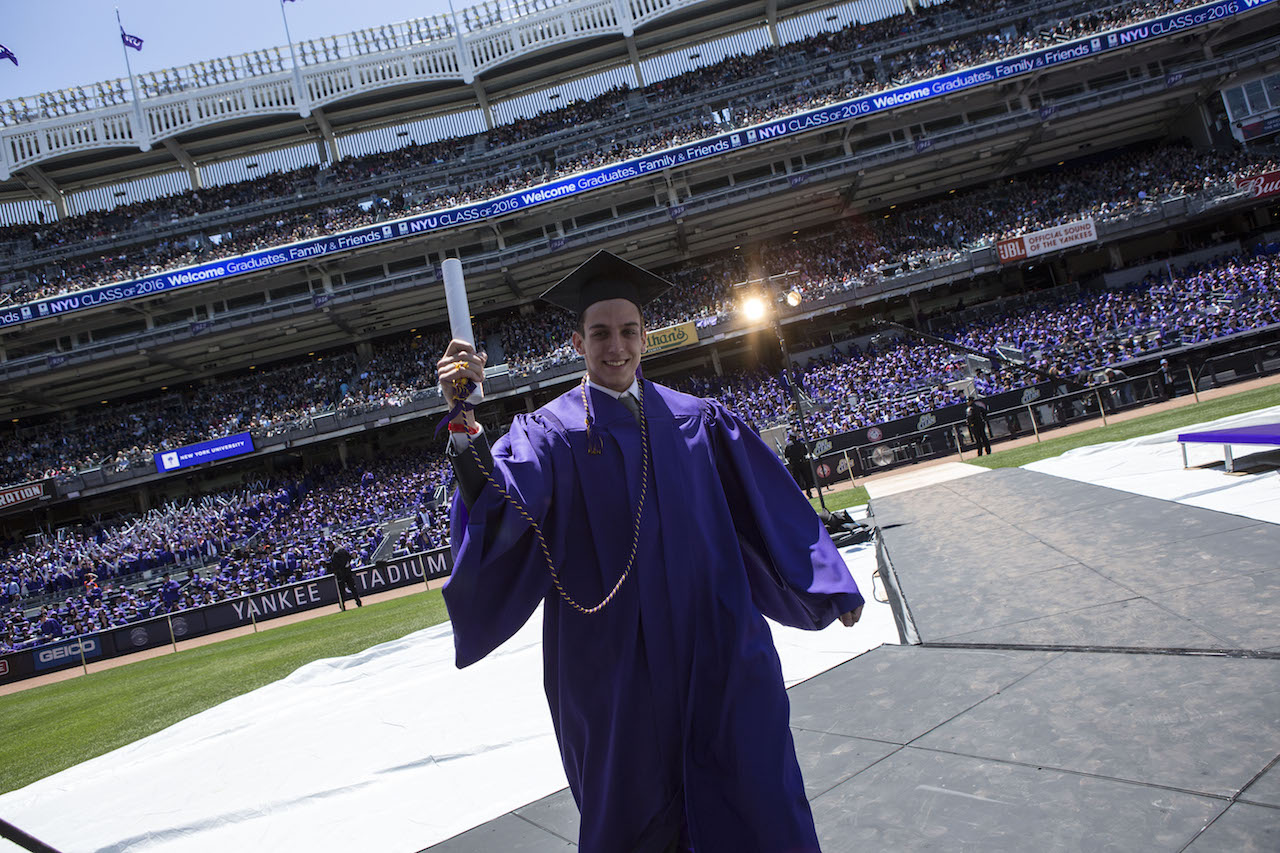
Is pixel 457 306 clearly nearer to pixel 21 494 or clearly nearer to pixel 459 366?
pixel 459 366

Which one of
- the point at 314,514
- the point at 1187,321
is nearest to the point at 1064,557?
the point at 1187,321

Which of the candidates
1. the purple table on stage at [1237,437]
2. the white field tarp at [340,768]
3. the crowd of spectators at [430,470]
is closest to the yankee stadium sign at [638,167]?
the crowd of spectators at [430,470]

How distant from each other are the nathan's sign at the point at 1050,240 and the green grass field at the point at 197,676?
1682 cm

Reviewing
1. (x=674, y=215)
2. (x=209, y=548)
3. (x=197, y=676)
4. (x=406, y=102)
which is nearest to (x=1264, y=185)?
(x=674, y=215)

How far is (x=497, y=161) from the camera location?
128 ft

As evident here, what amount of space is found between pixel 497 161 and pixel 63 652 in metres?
30.0

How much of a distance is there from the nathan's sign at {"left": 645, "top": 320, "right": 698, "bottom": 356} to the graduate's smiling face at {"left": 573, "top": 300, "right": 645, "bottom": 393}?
30538mm

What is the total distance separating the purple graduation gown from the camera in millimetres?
1935

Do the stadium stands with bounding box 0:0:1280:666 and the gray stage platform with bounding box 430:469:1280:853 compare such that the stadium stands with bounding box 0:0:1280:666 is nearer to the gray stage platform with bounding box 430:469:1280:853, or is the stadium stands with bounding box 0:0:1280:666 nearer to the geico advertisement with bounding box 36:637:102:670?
the geico advertisement with bounding box 36:637:102:670

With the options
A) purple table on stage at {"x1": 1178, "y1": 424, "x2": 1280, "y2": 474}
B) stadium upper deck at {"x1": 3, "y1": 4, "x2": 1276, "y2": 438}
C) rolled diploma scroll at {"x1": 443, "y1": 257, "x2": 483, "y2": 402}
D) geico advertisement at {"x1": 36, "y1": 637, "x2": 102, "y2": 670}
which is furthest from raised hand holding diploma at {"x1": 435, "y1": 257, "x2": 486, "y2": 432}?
stadium upper deck at {"x1": 3, "y1": 4, "x2": 1276, "y2": 438}

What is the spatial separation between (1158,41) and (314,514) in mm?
45295

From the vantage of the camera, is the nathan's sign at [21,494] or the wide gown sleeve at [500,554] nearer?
the wide gown sleeve at [500,554]

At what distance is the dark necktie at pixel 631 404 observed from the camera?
2.33m

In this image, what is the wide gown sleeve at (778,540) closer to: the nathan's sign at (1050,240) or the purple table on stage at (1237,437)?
the purple table on stage at (1237,437)
